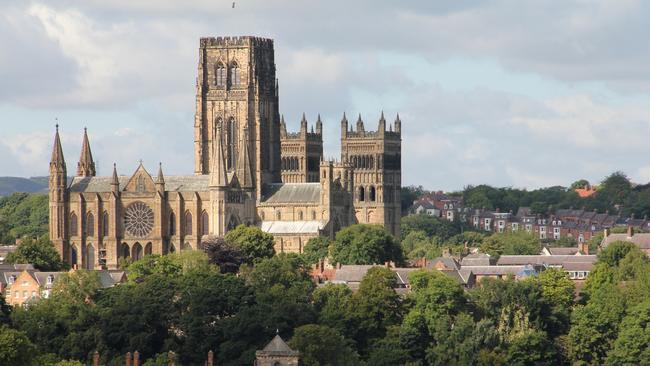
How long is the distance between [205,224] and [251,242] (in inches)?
471

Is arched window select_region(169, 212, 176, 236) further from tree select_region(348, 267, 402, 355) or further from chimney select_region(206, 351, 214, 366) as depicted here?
chimney select_region(206, 351, 214, 366)

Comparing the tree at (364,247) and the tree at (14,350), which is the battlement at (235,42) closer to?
the tree at (364,247)

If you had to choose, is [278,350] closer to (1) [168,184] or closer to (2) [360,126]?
(1) [168,184]

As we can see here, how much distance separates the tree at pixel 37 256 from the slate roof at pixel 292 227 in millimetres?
15888

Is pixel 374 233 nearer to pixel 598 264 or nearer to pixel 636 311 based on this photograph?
pixel 598 264

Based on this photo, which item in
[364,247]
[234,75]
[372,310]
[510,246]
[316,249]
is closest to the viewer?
[372,310]

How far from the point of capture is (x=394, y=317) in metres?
112

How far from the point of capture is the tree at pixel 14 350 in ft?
283

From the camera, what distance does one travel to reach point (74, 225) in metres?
156

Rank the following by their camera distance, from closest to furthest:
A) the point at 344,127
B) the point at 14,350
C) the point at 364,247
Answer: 1. the point at 14,350
2. the point at 364,247
3. the point at 344,127

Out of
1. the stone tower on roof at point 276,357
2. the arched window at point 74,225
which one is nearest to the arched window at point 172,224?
the arched window at point 74,225

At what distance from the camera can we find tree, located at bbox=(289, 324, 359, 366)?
98.7 meters

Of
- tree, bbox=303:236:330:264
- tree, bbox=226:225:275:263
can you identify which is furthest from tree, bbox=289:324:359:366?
tree, bbox=303:236:330:264

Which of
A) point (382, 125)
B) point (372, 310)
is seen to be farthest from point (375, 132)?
point (372, 310)
